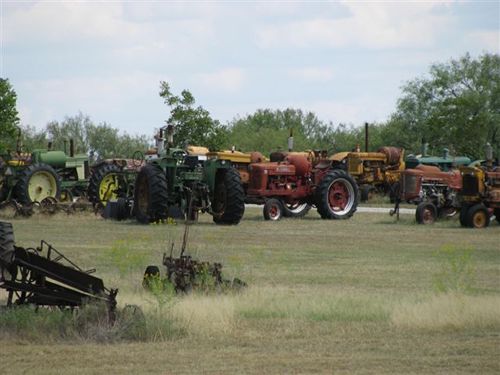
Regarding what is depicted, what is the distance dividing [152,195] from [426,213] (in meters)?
7.25

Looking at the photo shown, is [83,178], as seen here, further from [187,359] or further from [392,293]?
[187,359]

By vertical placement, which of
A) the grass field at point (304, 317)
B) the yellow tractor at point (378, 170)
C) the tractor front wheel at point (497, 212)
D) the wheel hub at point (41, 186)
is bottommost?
the grass field at point (304, 317)

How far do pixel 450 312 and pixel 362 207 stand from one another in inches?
1038

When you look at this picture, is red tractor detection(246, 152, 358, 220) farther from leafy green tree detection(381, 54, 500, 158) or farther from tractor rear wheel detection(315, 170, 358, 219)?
leafy green tree detection(381, 54, 500, 158)

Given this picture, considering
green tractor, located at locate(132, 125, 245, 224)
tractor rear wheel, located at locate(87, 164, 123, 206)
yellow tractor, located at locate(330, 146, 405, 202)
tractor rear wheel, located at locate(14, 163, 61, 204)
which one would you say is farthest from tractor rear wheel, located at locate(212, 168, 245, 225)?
yellow tractor, located at locate(330, 146, 405, 202)

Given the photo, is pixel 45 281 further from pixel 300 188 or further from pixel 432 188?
pixel 432 188

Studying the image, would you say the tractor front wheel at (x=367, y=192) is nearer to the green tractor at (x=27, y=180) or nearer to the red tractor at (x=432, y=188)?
the red tractor at (x=432, y=188)

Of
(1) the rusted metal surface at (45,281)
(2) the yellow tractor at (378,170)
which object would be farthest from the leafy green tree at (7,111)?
(1) the rusted metal surface at (45,281)

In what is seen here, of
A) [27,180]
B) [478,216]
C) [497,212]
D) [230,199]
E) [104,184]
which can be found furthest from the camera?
[104,184]

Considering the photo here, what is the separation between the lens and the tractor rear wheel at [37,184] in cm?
3191

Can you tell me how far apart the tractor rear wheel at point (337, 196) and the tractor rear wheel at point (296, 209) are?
0.90m

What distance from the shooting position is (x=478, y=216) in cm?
2933

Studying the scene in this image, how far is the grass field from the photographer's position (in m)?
10.3

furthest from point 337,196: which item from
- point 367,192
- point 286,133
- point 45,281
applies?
point 286,133
